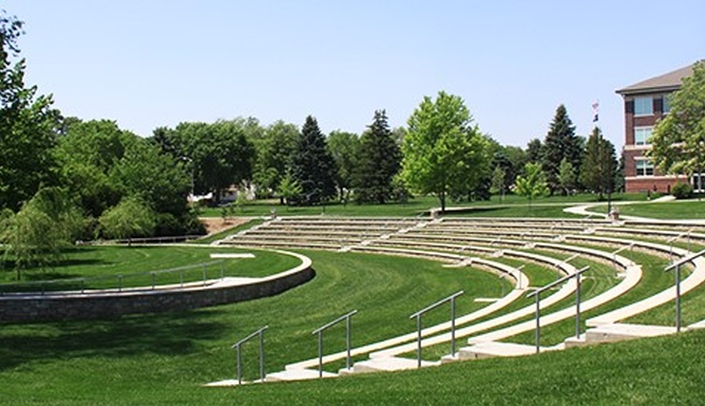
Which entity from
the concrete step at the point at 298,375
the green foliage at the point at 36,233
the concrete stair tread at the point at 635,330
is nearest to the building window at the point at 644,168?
the green foliage at the point at 36,233

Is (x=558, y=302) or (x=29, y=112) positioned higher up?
(x=29, y=112)

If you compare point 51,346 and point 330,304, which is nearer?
point 51,346

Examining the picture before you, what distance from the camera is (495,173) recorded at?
116500 mm

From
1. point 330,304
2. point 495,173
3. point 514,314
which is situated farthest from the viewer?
point 495,173

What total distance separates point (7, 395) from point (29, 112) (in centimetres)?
2516

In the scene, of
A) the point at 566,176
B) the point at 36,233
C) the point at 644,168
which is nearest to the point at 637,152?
the point at 644,168

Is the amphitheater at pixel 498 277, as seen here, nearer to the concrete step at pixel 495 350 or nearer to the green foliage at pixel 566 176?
the concrete step at pixel 495 350

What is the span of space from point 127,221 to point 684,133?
39950 mm

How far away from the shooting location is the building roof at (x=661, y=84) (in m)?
76.9

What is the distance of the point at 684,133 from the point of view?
5859 cm

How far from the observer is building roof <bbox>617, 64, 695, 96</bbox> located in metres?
76.9

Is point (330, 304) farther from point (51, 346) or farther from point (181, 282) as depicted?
point (51, 346)

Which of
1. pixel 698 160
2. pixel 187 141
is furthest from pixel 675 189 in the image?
pixel 187 141

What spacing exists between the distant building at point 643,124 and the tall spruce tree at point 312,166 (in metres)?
34.3
